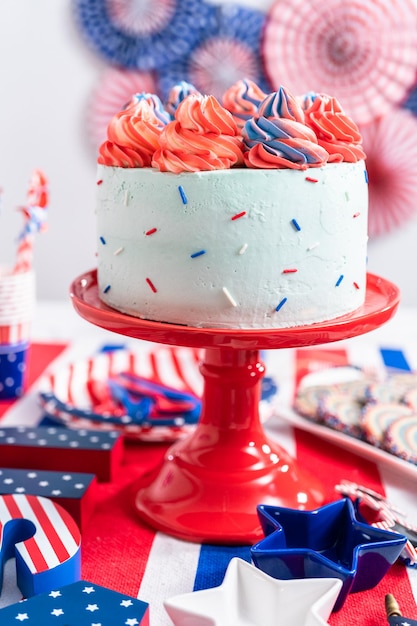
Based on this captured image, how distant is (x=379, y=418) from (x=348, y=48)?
1.82 m

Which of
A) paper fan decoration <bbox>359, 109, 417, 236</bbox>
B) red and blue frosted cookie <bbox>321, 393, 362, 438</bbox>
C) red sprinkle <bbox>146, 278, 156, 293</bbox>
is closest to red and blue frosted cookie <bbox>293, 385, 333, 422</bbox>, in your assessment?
red and blue frosted cookie <bbox>321, 393, 362, 438</bbox>

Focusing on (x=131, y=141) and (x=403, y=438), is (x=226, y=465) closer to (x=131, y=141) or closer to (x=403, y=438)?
(x=403, y=438)

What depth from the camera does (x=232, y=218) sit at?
88cm

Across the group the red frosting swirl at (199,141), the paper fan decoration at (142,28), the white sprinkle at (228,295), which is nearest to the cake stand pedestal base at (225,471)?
the white sprinkle at (228,295)

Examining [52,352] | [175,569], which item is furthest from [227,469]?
[52,352]

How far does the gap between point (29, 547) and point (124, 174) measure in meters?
0.47

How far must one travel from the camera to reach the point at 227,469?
1065mm

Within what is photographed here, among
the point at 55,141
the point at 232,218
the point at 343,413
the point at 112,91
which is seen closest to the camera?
the point at 232,218

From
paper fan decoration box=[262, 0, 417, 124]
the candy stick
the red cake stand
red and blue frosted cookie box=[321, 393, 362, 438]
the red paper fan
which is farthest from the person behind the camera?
the red paper fan

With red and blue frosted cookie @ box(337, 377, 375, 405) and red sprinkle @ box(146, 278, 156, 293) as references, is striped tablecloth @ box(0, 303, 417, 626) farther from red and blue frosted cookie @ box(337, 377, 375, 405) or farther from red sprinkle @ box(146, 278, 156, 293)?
red sprinkle @ box(146, 278, 156, 293)

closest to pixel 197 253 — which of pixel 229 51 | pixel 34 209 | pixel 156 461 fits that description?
pixel 156 461

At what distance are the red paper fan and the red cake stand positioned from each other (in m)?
1.82

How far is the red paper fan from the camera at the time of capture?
2777 mm

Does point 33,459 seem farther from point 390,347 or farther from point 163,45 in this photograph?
point 163,45
